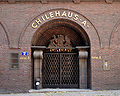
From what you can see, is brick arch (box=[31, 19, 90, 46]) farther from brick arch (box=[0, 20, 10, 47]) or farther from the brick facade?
brick arch (box=[0, 20, 10, 47])

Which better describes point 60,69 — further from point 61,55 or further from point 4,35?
point 4,35

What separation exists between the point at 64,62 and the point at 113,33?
12.7 feet

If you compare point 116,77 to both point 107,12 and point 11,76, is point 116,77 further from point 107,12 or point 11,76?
point 11,76

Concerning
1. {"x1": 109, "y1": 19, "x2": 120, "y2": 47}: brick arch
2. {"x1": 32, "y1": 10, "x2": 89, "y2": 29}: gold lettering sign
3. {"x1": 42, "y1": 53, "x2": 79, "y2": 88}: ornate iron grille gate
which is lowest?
{"x1": 42, "y1": 53, "x2": 79, "y2": 88}: ornate iron grille gate

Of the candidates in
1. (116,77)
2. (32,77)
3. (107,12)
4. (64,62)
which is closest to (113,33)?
(107,12)

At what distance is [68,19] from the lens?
11.7m

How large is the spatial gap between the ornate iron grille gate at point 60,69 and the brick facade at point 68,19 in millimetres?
1776

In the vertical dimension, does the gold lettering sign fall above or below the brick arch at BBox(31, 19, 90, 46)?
Answer: above

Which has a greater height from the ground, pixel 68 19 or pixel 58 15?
pixel 58 15

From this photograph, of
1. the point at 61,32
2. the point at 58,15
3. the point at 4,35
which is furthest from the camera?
the point at 61,32

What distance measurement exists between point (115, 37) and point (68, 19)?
3.19 metres

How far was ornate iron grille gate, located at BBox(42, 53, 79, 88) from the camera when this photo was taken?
1294 cm

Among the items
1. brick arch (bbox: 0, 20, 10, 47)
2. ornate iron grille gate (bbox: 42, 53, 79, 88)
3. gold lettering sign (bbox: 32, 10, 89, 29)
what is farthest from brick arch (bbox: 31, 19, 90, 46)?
brick arch (bbox: 0, 20, 10, 47)

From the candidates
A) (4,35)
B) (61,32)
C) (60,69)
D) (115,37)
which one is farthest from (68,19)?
(4,35)
